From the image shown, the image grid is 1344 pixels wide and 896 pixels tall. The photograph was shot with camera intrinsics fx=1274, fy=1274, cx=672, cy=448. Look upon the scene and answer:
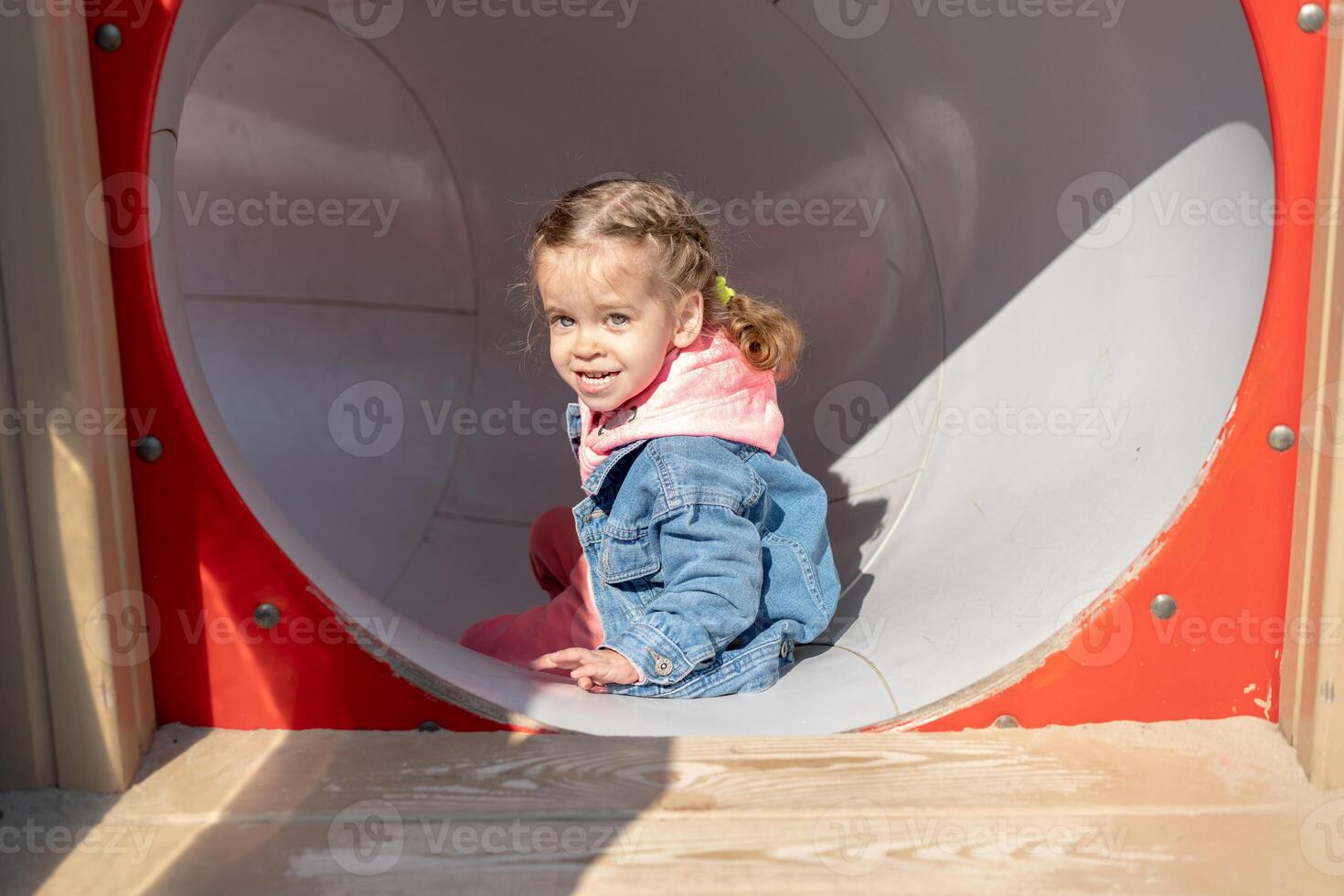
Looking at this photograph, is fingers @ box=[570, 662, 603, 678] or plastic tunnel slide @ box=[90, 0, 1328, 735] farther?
fingers @ box=[570, 662, 603, 678]

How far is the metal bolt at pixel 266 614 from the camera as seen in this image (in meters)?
1.47

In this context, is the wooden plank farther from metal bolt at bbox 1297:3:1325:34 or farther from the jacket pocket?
metal bolt at bbox 1297:3:1325:34

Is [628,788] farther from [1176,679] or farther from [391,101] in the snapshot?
[391,101]

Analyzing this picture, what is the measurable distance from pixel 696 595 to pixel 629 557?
170 millimetres

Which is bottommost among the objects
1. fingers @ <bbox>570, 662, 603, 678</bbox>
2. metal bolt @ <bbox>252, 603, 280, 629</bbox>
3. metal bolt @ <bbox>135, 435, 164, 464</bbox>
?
fingers @ <bbox>570, 662, 603, 678</bbox>

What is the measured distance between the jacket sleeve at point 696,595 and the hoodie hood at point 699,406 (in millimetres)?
144

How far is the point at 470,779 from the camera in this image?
1396 millimetres

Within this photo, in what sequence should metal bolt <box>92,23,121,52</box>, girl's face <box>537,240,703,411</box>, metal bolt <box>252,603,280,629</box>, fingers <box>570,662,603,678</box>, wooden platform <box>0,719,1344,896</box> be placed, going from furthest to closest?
girl's face <box>537,240,703,411</box> → fingers <box>570,662,603,678</box> → metal bolt <box>252,603,280,629</box> → metal bolt <box>92,23,121,52</box> → wooden platform <box>0,719,1344,896</box>

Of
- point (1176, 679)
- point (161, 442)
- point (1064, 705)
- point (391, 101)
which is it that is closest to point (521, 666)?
point (161, 442)

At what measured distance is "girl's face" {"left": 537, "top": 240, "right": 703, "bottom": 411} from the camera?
177 cm

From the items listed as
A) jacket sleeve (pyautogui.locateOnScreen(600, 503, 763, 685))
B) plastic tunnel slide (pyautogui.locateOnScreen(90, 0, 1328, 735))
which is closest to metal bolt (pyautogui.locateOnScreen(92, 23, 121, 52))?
plastic tunnel slide (pyautogui.locateOnScreen(90, 0, 1328, 735))

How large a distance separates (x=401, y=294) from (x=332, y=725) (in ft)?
5.66

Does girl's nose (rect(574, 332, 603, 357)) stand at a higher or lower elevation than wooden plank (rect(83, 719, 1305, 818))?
higher

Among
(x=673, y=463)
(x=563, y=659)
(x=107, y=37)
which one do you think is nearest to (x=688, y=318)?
(x=673, y=463)
